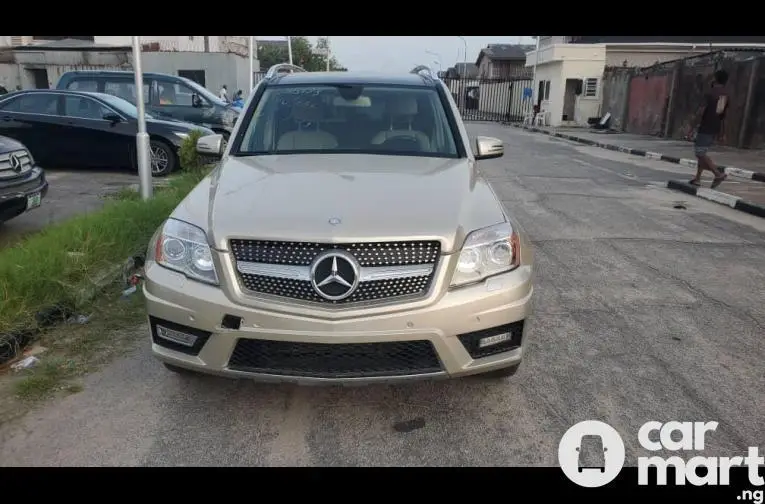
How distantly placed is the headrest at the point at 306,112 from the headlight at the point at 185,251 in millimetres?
1485

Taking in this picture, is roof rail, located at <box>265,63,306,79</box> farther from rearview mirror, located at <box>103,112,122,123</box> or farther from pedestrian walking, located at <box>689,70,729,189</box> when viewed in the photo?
pedestrian walking, located at <box>689,70,729,189</box>

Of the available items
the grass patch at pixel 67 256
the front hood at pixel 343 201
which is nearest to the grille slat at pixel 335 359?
the front hood at pixel 343 201

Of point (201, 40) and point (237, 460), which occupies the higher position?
point (201, 40)

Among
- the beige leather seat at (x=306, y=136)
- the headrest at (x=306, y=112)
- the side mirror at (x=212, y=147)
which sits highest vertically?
the headrest at (x=306, y=112)

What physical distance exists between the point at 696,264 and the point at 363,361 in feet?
14.7

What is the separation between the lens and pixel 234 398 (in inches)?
125

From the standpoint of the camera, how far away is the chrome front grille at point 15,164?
18.3 feet

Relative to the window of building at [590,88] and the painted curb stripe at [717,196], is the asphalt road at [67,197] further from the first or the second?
the window of building at [590,88]

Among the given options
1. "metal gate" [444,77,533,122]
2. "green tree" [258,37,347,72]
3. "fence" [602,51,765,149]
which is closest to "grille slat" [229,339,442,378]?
"fence" [602,51,765,149]

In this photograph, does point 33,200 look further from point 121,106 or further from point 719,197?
point 719,197
